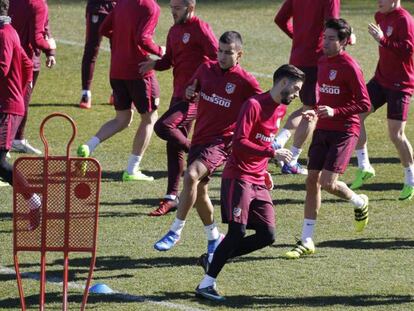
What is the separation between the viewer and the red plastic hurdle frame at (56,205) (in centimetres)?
888

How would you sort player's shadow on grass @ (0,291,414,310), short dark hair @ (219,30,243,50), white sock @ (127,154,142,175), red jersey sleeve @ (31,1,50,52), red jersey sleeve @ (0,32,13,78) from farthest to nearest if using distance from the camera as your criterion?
red jersey sleeve @ (31,1,50,52)
white sock @ (127,154,142,175)
red jersey sleeve @ (0,32,13,78)
short dark hair @ (219,30,243,50)
player's shadow on grass @ (0,291,414,310)

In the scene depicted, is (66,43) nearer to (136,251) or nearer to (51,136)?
(51,136)

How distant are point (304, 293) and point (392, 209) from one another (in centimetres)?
336

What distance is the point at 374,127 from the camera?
17656 mm

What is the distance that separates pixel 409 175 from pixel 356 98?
2710 millimetres

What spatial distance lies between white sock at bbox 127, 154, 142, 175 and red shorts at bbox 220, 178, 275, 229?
4424 millimetres

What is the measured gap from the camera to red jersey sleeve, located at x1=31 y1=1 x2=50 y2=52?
15.2 metres

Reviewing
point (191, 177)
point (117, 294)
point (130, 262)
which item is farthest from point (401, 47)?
→ point (117, 294)

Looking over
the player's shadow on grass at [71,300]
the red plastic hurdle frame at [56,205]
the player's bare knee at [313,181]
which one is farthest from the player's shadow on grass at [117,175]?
the red plastic hurdle frame at [56,205]

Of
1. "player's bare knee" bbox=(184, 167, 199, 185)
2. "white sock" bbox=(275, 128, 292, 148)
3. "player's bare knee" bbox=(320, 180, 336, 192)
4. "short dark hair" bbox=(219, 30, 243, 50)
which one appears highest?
"short dark hair" bbox=(219, 30, 243, 50)

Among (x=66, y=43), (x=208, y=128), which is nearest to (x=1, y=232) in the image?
(x=208, y=128)

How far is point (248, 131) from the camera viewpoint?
10047mm

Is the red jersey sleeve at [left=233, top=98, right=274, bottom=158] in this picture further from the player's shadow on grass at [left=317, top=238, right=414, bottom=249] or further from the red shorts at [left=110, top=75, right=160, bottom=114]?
the red shorts at [left=110, top=75, right=160, bottom=114]

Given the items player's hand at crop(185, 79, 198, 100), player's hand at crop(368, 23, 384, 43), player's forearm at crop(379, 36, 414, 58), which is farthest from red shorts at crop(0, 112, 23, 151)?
player's forearm at crop(379, 36, 414, 58)
